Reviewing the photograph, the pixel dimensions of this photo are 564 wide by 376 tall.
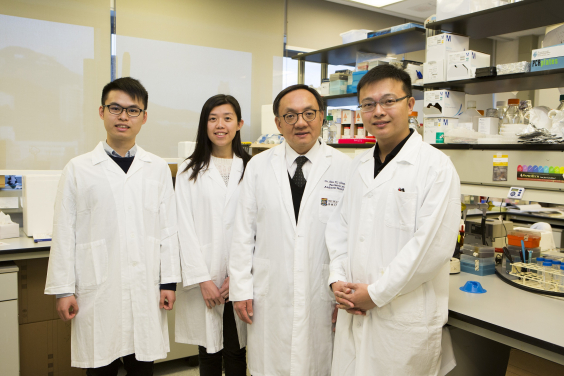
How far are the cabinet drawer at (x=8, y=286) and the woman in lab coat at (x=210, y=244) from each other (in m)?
0.93

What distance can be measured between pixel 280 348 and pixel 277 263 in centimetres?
34

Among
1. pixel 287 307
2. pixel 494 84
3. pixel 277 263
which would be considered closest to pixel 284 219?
pixel 277 263

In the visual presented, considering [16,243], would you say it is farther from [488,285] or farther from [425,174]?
[488,285]

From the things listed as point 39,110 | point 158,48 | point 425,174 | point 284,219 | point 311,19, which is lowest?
point 284,219

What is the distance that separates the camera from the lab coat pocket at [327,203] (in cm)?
165

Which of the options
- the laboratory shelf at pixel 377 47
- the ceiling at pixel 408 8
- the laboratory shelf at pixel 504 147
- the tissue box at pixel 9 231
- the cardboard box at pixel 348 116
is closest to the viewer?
the laboratory shelf at pixel 504 147

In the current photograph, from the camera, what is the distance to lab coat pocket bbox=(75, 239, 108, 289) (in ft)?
5.32

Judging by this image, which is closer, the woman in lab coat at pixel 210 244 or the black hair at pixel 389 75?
the black hair at pixel 389 75

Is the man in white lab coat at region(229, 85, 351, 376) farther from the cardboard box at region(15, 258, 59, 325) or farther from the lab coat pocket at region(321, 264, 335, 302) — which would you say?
the cardboard box at region(15, 258, 59, 325)

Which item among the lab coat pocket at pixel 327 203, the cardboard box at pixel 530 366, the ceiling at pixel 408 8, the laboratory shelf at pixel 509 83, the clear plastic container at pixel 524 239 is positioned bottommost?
the cardboard box at pixel 530 366

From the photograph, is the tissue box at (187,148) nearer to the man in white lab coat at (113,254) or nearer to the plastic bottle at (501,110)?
the man in white lab coat at (113,254)

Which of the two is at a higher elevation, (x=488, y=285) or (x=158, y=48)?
(x=158, y=48)

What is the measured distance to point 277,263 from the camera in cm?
166

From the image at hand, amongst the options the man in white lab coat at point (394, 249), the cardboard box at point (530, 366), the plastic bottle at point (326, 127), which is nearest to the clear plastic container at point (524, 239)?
the cardboard box at point (530, 366)
